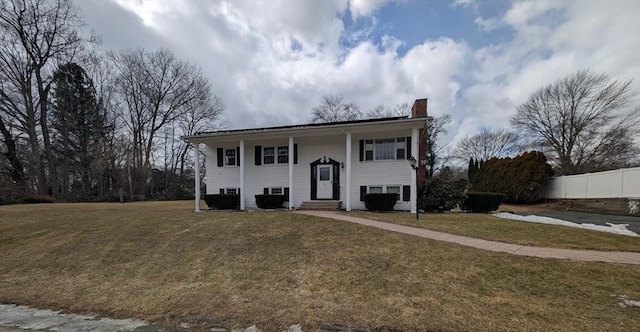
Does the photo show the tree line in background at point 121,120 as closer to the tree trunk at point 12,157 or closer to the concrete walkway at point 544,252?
the tree trunk at point 12,157

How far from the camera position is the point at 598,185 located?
1783 centimetres

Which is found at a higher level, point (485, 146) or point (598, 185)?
point (485, 146)

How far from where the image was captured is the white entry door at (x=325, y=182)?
15820 mm

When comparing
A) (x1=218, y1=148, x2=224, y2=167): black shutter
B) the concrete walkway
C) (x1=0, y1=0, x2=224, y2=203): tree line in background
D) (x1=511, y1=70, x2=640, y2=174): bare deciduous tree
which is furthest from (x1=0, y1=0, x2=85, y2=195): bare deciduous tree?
(x1=511, y1=70, x2=640, y2=174): bare deciduous tree

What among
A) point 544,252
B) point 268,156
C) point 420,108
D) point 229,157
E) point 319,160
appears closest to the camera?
point 544,252

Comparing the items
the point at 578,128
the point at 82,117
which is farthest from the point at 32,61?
the point at 578,128

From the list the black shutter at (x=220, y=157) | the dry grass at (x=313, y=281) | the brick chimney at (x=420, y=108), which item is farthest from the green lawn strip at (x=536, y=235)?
the black shutter at (x=220, y=157)

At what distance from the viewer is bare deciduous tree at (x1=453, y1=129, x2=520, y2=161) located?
4391 cm

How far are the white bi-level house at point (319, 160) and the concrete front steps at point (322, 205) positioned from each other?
1.45 ft

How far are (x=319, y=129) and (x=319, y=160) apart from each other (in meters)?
2.04

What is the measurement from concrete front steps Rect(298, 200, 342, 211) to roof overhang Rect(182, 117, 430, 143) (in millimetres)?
3566

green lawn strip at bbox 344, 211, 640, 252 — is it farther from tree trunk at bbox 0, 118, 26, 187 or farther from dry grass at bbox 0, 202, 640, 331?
tree trunk at bbox 0, 118, 26, 187

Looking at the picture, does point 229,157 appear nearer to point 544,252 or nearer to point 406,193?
point 406,193

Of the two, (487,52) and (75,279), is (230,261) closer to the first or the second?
(75,279)
